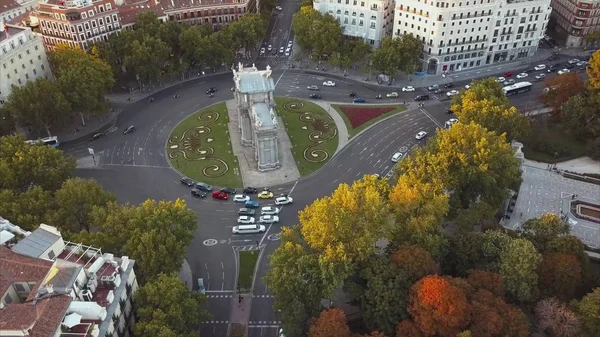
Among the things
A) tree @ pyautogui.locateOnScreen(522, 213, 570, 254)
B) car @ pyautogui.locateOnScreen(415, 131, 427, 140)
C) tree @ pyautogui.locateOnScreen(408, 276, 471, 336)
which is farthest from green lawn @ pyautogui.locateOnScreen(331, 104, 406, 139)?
tree @ pyautogui.locateOnScreen(408, 276, 471, 336)

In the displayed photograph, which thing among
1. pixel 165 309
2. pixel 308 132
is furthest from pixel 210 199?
pixel 165 309

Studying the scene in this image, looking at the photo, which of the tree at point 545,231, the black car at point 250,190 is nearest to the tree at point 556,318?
the tree at point 545,231

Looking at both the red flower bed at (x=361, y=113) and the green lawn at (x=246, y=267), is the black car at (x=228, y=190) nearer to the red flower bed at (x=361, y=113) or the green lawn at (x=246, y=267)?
the green lawn at (x=246, y=267)

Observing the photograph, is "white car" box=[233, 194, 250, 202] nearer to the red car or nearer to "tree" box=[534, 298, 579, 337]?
the red car

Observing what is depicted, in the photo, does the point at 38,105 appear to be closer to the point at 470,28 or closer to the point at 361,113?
the point at 361,113

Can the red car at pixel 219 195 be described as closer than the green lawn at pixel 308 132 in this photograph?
Yes
